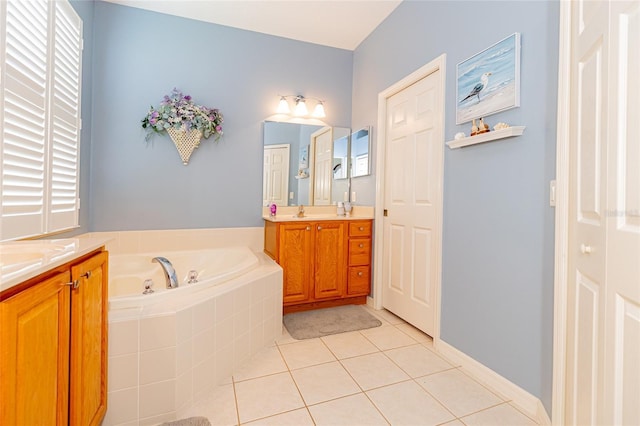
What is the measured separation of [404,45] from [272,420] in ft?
9.34

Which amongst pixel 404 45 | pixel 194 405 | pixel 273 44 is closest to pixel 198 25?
pixel 273 44

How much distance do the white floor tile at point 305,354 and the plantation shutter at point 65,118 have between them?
67.4 inches

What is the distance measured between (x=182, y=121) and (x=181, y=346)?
2015 millimetres

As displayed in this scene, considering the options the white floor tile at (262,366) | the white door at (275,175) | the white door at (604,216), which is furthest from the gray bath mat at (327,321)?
the white door at (604,216)

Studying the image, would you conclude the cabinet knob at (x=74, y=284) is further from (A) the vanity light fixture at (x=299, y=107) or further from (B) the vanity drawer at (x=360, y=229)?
(A) the vanity light fixture at (x=299, y=107)

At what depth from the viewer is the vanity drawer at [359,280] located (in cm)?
302

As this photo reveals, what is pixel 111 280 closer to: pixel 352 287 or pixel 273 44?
pixel 352 287

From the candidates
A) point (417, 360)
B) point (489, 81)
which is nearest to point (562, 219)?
point (489, 81)

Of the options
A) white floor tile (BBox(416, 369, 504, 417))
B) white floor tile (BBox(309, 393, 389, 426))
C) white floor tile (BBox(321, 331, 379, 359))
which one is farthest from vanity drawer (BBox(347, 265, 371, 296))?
white floor tile (BBox(309, 393, 389, 426))

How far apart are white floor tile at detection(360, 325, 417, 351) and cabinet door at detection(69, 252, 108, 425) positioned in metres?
1.69

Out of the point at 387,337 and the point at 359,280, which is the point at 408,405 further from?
the point at 359,280

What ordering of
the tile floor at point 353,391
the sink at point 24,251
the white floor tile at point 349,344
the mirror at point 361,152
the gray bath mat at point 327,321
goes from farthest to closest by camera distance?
the mirror at point 361,152
the gray bath mat at point 327,321
the white floor tile at point 349,344
the tile floor at point 353,391
the sink at point 24,251

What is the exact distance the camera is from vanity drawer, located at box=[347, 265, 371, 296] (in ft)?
9.90

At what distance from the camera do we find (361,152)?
10.7ft
